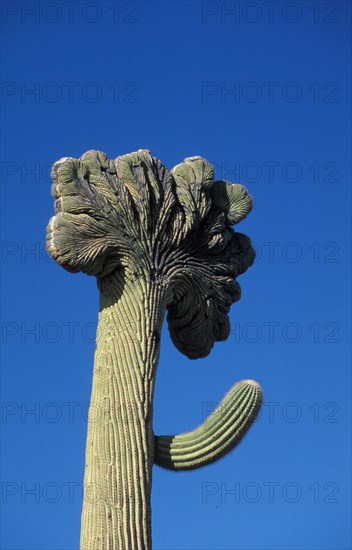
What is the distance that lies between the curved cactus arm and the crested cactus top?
2.55 feet

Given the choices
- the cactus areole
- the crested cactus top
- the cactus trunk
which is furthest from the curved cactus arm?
the crested cactus top

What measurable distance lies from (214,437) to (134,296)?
1.09 meters

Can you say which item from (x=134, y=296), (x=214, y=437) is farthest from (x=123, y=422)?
(x=134, y=296)

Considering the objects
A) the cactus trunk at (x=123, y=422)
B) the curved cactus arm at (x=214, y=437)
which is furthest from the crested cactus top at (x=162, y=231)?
the curved cactus arm at (x=214, y=437)

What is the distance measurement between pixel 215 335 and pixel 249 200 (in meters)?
1.04

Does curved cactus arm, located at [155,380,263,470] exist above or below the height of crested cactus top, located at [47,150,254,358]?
below

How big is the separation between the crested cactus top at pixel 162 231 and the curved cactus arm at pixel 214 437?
78 cm

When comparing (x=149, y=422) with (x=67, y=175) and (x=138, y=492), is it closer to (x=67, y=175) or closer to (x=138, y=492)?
(x=138, y=492)

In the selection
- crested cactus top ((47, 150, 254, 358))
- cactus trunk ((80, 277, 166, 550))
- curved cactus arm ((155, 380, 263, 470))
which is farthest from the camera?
curved cactus arm ((155, 380, 263, 470))

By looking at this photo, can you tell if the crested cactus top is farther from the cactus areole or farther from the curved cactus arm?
the curved cactus arm

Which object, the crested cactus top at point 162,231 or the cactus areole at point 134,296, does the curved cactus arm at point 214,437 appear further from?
the crested cactus top at point 162,231

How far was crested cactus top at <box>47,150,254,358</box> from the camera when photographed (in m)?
8.00

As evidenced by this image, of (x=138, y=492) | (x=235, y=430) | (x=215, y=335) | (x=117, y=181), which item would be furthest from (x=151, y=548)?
(x=117, y=181)

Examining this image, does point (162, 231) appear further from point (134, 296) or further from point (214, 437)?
point (214, 437)
